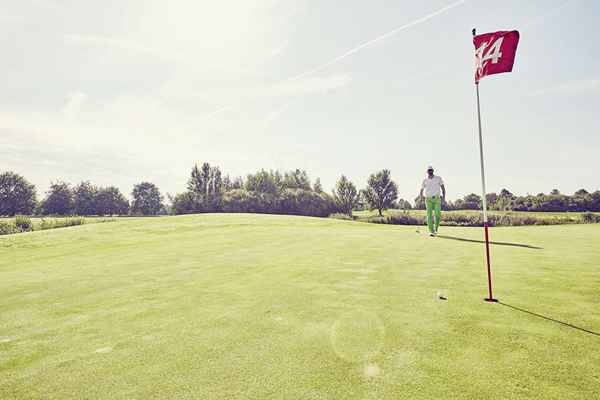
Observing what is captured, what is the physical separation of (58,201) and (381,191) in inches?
3979

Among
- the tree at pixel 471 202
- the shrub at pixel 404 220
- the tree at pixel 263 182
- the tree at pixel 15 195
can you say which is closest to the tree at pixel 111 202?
the tree at pixel 15 195

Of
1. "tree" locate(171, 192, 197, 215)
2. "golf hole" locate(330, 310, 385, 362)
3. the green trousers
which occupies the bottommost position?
"golf hole" locate(330, 310, 385, 362)

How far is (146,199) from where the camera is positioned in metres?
133

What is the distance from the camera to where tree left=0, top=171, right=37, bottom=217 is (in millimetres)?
94062

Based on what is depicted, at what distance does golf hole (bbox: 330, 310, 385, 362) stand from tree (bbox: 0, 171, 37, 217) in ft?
399

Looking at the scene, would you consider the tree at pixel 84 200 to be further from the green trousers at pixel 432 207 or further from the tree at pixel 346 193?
the green trousers at pixel 432 207

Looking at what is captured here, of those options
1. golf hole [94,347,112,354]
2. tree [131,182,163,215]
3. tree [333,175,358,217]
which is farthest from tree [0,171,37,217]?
golf hole [94,347,112,354]

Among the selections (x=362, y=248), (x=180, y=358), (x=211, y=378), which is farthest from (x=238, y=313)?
(x=362, y=248)

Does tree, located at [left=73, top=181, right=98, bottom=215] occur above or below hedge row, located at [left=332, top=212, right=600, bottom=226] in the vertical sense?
above

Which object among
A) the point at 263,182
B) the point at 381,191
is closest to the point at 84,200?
the point at 263,182

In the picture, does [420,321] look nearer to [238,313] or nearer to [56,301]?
[238,313]

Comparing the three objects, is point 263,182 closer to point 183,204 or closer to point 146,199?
point 183,204

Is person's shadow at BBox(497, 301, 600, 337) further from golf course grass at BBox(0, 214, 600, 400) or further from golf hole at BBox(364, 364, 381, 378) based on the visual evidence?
golf hole at BBox(364, 364, 381, 378)

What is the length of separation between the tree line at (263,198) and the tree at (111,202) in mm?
296
